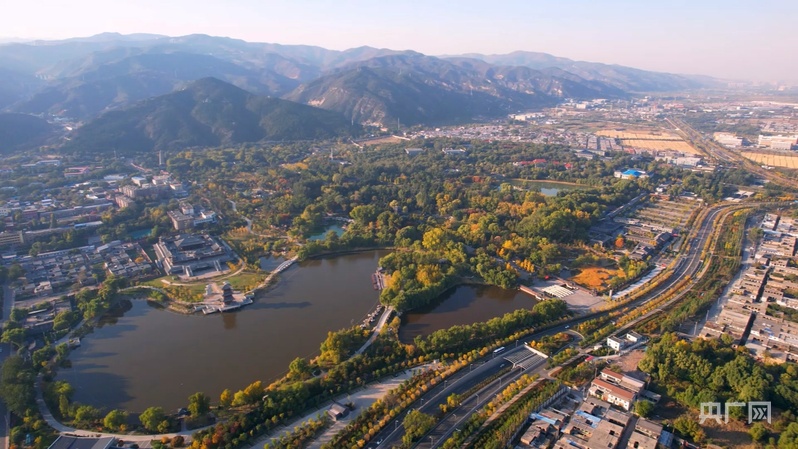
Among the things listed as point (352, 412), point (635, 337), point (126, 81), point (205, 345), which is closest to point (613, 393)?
point (635, 337)

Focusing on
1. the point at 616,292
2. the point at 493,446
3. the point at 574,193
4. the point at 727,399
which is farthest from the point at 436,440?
the point at 574,193

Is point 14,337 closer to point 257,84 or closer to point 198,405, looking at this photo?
point 198,405

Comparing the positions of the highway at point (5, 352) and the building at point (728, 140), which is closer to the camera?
the highway at point (5, 352)

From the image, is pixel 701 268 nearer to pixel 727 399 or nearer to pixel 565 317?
pixel 565 317

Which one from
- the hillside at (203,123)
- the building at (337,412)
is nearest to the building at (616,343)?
the building at (337,412)

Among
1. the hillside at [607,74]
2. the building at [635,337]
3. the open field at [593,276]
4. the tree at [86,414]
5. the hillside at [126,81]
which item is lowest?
the tree at [86,414]

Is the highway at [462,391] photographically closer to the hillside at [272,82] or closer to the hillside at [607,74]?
the hillside at [272,82]
